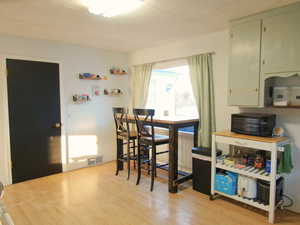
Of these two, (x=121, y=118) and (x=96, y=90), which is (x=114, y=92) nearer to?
(x=96, y=90)

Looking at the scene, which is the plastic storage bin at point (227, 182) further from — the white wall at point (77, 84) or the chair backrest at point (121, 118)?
the white wall at point (77, 84)

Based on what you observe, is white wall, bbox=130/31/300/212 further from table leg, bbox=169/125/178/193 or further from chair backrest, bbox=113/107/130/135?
chair backrest, bbox=113/107/130/135

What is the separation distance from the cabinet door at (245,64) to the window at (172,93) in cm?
113

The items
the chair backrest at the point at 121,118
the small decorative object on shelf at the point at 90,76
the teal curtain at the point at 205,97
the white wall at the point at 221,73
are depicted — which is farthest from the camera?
the small decorative object on shelf at the point at 90,76

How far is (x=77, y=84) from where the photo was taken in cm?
401

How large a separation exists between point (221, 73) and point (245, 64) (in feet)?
1.82

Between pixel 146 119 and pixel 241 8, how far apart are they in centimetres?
187

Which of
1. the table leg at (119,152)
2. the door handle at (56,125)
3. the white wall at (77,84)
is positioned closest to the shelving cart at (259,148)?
the table leg at (119,152)

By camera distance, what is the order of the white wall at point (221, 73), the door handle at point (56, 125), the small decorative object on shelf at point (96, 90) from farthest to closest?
the small decorative object on shelf at point (96, 90)
the door handle at point (56, 125)
the white wall at point (221, 73)

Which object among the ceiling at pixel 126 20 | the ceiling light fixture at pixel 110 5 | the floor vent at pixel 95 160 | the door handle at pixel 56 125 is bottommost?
the floor vent at pixel 95 160

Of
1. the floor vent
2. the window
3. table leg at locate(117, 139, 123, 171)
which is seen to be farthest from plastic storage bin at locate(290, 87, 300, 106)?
the floor vent

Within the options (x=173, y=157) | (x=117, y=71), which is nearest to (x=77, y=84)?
(x=117, y=71)

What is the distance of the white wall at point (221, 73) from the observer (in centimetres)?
254

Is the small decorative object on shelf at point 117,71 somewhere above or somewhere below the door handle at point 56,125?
above
